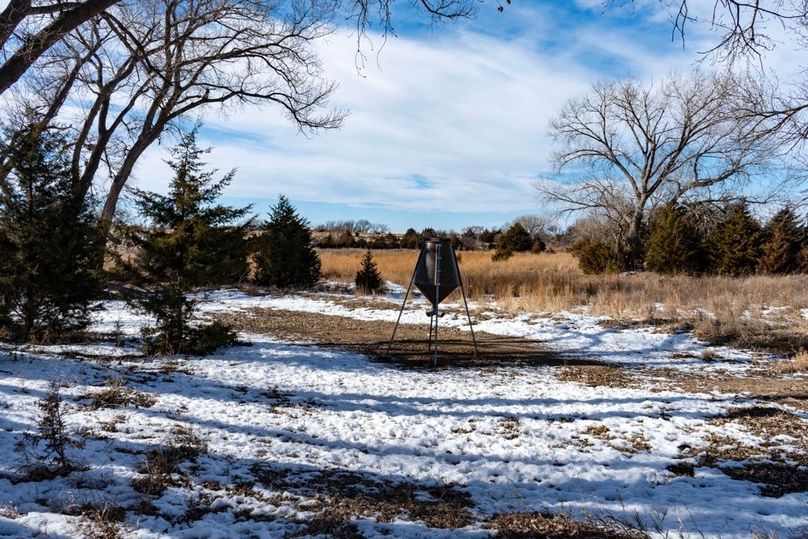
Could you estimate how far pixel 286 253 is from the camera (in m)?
20.2

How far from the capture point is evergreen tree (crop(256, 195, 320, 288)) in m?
20.0

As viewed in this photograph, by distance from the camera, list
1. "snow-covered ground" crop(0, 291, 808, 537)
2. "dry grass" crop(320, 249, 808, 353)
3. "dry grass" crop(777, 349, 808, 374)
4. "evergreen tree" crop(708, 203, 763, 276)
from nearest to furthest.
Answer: "snow-covered ground" crop(0, 291, 808, 537)
"dry grass" crop(777, 349, 808, 374)
"dry grass" crop(320, 249, 808, 353)
"evergreen tree" crop(708, 203, 763, 276)

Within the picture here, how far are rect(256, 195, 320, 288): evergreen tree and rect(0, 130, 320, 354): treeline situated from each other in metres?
11.5

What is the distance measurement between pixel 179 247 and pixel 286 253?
12462mm

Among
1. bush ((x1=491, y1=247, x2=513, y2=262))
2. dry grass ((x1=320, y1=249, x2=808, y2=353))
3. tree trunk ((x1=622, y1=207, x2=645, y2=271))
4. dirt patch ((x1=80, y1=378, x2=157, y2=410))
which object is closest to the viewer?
dirt patch ((x1=80, y1=378, x2=157, y2=410))

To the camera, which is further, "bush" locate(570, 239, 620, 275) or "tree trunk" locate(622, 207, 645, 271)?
"tree trunk" locate(622, 207, 645, 271)

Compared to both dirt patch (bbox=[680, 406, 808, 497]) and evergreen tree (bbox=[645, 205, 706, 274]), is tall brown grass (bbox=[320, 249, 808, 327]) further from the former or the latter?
evergreen tree (bbox=[645, 205, 706, 274])

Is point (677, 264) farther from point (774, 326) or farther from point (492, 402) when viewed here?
point (492, 402)

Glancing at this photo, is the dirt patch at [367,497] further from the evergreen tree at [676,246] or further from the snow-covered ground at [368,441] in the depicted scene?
the evergreen tree at [676,246]

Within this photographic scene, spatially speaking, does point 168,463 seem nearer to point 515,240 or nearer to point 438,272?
point 438,272

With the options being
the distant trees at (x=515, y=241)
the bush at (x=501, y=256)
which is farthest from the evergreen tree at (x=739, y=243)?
the distant trees at (x=515, y=241)

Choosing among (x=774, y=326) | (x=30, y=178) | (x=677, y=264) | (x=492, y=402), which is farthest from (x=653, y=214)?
(x=30, y=178)

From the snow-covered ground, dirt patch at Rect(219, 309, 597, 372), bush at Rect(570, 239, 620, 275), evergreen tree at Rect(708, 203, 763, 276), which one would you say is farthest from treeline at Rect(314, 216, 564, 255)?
the snow-covered ground

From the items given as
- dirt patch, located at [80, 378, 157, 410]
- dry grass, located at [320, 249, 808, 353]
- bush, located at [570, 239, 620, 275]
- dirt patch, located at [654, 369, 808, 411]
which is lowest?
dirt patch, located at [654, 369, 808, 411]
